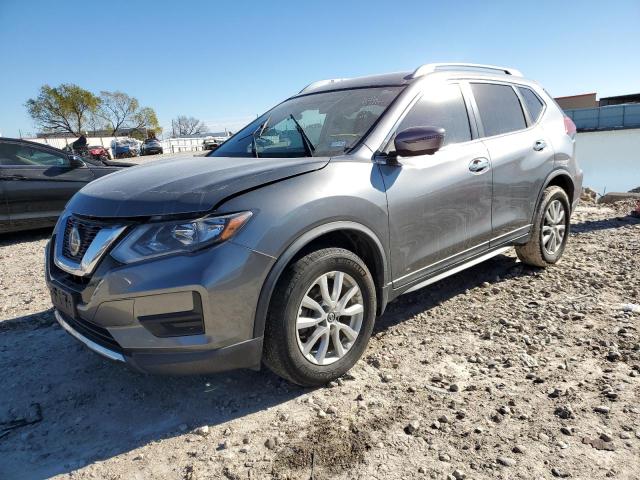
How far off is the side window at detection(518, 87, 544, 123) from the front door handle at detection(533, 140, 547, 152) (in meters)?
0.23

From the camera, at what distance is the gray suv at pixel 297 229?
223cm

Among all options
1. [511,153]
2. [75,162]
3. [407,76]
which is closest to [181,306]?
[407,76]

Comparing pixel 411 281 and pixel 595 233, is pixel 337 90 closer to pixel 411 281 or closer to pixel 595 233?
pixel 411 281

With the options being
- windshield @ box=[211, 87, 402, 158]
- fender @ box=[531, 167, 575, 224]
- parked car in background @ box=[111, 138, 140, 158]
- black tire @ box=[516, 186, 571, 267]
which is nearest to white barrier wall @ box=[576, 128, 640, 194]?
black tire @ box=[516, 186, 571, 267]

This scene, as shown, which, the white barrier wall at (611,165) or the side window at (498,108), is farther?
the white barrier wall at (611,165)

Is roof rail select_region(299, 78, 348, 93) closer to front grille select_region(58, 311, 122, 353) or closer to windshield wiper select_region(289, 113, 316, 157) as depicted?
windshield wiper select_region(289, 113, 316, 157)

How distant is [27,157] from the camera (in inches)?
266

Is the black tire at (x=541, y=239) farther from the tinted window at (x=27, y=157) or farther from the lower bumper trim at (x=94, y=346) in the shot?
the tinted window at (x=27, y=157)

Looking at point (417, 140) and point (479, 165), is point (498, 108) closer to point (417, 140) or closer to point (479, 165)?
→ point (479, 165)

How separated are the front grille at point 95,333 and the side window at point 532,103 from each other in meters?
3.89

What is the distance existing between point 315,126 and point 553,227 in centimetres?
265

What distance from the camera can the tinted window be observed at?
6559 mm

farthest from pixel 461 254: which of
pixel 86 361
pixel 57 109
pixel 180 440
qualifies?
pixel 57 109

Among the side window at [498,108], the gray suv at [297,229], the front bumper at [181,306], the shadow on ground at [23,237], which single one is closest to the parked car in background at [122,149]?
the shadow on ground at [23,237]
